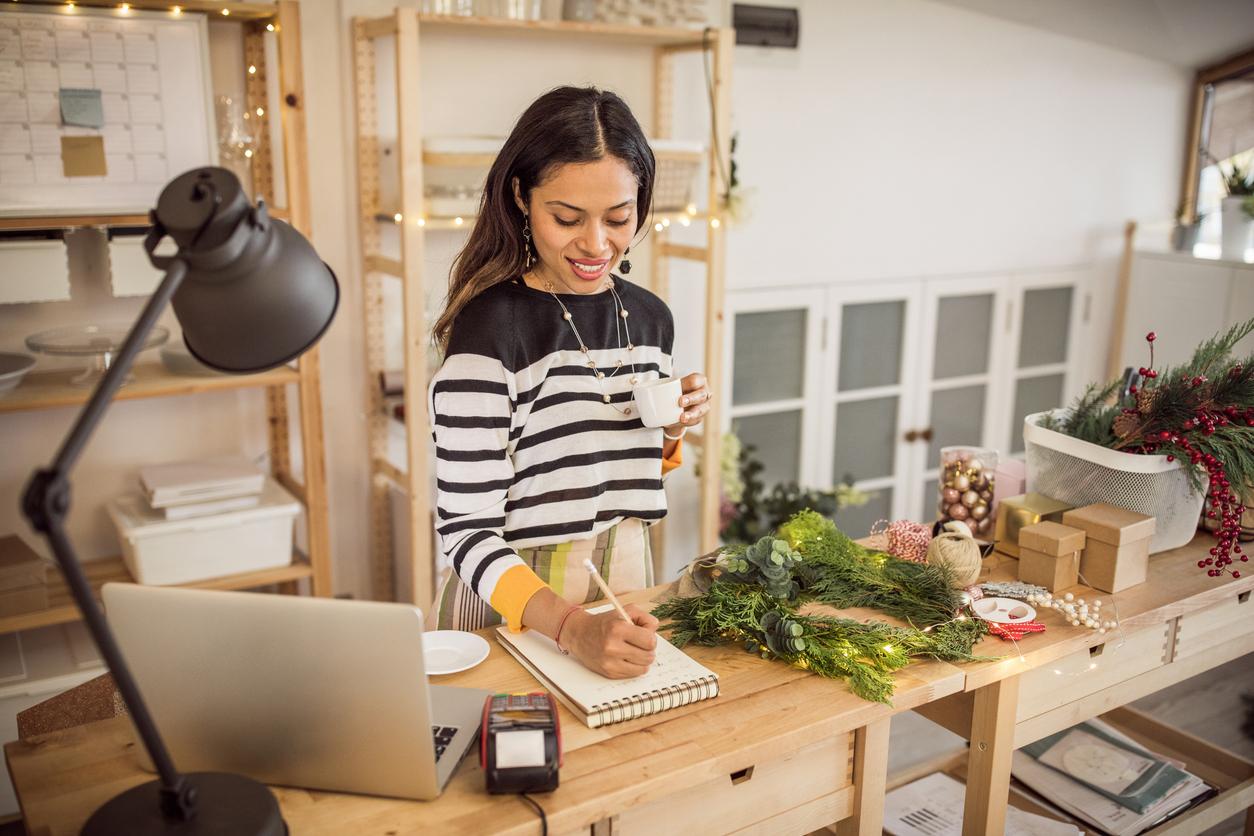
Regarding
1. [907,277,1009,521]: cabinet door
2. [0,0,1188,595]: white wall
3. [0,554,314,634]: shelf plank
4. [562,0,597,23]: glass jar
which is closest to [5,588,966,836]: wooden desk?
[0,554,314,634]: shelf plank

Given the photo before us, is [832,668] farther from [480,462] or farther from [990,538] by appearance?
[990,538]

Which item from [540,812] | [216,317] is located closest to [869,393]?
[540,812]

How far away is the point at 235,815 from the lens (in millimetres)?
1047

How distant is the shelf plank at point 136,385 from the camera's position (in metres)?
2.38

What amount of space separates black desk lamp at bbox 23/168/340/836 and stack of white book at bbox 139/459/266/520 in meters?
1.62

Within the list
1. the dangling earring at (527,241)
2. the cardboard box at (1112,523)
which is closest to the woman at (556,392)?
the dangling earring at (527,241)

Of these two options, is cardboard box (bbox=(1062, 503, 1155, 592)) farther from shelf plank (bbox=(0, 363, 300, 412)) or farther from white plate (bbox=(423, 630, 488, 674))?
shelf plank (bbox=(0, 363, 300, 412))

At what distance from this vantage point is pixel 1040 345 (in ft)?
14.6

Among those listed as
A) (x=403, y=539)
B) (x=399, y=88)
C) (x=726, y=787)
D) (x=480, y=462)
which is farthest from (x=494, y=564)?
(x=403, y=539)

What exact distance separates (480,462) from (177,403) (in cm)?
166

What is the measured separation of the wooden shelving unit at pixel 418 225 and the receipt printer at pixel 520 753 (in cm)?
160

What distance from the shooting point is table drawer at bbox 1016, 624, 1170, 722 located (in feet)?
5.35

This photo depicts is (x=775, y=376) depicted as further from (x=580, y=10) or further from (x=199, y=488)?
(x=199, y=488)

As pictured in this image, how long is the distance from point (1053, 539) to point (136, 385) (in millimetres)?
1983
